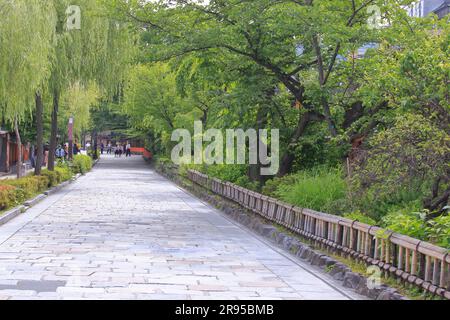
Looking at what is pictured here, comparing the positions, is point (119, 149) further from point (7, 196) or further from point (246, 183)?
point (7, 196)

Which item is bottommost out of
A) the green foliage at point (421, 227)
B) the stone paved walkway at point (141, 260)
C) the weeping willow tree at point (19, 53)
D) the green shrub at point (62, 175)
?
the stone paved walkway at point (141, 260)

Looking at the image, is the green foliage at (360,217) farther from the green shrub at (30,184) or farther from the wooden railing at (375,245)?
the green shrub at (30,184)

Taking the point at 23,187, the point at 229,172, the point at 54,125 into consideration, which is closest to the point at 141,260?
the point at 23,187

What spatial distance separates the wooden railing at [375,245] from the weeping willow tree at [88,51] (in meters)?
11.9

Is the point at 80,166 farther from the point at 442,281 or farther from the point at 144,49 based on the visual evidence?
the point at 442,281

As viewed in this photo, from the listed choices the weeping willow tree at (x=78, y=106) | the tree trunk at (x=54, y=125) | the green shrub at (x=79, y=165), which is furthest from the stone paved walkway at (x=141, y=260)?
the weeping willow tree at (x=78, y=106)

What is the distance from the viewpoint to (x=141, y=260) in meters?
10.9

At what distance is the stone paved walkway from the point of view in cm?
844

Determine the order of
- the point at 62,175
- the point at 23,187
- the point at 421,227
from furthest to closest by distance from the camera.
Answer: the point at 62,175
the point at 23,187
the point at 421,227

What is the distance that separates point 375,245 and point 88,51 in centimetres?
1855

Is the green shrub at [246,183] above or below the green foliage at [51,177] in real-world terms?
above

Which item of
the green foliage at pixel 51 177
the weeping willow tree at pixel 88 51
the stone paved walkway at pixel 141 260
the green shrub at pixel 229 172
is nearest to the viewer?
the stone paved walkway at pixel 141 260

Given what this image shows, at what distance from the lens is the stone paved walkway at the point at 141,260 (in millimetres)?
8438
